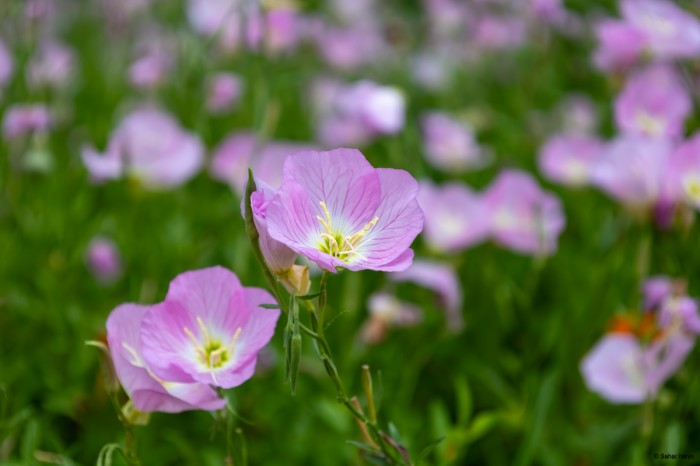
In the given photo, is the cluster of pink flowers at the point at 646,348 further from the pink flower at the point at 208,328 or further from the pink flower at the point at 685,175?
the pink flower at the point at 208,328

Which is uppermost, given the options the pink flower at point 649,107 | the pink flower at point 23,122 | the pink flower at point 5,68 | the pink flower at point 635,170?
the pink flower at point 635,170

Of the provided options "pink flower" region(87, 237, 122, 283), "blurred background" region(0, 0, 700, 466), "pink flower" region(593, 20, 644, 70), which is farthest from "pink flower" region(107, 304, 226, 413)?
"pink flower" region(593, 20, 644, 70)

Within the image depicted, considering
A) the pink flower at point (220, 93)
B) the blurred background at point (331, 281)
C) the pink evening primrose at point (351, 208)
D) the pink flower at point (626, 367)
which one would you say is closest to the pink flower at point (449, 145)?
the blurred background at point (331, 281)

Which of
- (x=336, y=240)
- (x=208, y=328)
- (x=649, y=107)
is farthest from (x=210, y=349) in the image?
(x=649, y=107)

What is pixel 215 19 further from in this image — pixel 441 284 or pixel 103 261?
pixel 441 284

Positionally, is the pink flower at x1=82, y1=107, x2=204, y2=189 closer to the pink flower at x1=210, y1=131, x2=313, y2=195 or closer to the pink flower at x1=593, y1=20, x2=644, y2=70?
the pink flower at x1=210, y1=131, x2=313, y2=195

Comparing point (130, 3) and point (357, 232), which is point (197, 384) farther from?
point (130, 3)
